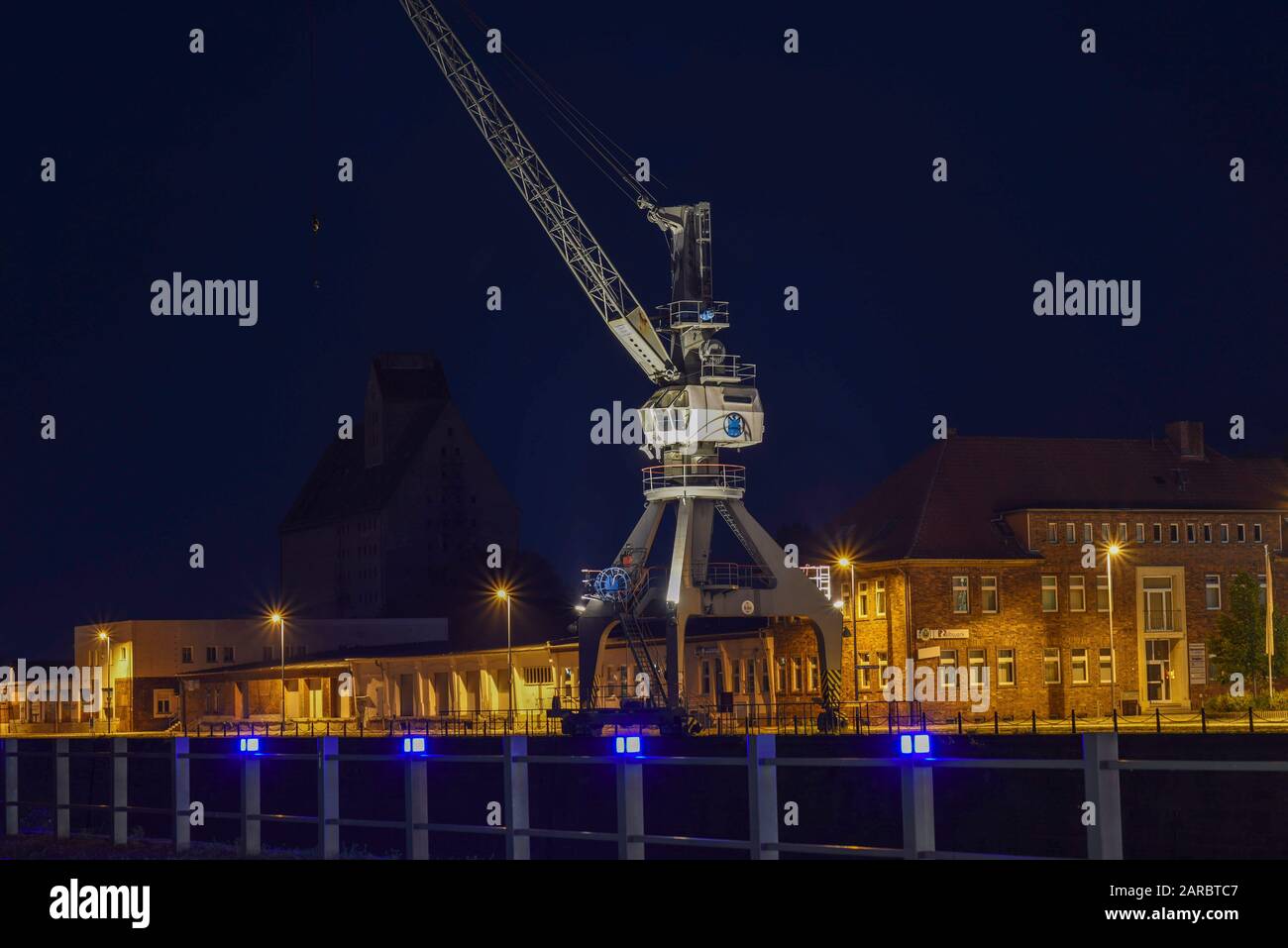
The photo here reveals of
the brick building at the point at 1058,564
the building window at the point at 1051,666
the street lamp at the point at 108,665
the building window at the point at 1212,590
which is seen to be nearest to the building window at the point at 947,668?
the brick building at the point at 1058,564

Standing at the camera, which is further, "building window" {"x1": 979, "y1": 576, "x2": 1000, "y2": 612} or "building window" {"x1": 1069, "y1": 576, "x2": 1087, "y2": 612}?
"building window" {"x1": 1069, "y1": 576, "x2": 1087, "y2": 612}

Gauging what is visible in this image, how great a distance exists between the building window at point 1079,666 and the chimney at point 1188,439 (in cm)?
1332

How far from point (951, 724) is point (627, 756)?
52.1 m

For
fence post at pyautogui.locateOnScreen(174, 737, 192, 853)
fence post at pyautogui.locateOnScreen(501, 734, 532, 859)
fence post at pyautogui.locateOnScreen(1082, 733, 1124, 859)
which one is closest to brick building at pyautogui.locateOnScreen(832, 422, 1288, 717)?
fence post at pyautogui.locateOnScreen(174, 737, 192, 853)

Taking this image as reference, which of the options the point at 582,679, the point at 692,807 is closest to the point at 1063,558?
the point at 582,679

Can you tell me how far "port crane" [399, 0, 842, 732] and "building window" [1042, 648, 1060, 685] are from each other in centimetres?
868

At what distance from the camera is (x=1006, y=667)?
77.0m

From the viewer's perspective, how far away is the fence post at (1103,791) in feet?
41.3

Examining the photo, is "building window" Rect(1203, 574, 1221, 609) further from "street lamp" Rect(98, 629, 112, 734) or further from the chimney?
"street lamp" Rect(98, 629, 112, 734)

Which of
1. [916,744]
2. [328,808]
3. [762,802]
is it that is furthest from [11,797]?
[916,744]

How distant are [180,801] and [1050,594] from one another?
60396mm

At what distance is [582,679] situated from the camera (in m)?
74.5

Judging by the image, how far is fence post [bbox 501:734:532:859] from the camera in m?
17.8
